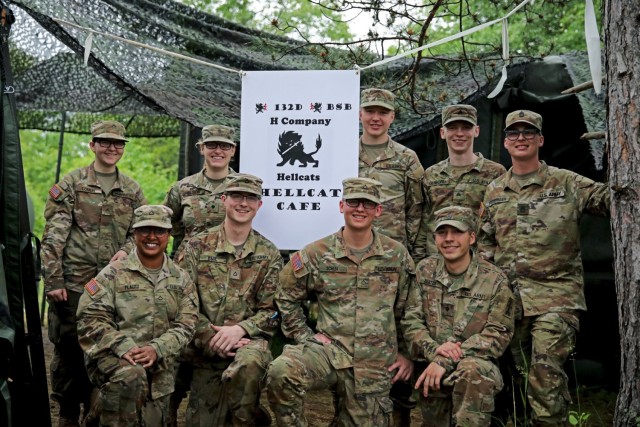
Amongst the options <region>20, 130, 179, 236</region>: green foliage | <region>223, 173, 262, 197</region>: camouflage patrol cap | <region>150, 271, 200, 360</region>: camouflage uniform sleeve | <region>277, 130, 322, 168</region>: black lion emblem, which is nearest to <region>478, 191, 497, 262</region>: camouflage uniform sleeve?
<region>277, 130, 322, 168</region>: black lion emblem

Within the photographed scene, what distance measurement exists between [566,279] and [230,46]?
120 inches

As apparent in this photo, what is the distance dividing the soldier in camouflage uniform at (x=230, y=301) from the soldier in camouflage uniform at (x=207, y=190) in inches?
12.0

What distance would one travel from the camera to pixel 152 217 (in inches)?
182

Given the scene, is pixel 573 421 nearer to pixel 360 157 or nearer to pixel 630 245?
pixel 630 245

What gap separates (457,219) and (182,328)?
1.56 m

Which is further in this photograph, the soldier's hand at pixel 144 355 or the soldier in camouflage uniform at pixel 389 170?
the soldier in camouflage uniform at pixel 389 170

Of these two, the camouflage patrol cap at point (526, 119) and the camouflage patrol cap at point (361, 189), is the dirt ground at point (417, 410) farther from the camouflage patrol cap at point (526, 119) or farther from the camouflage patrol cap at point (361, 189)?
the camouflage patrol cap at point (526, 119)

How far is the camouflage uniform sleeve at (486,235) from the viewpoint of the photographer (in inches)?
198

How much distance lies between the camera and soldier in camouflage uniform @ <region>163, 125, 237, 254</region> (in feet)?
17.5

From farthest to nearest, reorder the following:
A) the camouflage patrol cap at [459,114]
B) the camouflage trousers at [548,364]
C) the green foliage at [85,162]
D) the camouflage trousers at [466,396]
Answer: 1. the green foliage at [85,162]
2. the camouflage patrol cap at [459,114]
3. the camouflage trousers at [548,364]
4. the camouflage trousers at [466,396]

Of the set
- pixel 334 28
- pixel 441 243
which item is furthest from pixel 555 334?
pixel 334 28

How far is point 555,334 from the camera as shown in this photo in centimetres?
455

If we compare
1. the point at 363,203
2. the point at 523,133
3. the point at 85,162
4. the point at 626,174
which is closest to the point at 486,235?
the point at 523,133

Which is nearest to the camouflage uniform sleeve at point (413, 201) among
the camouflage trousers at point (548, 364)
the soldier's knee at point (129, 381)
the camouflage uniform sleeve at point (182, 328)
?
the camouflage trousers at point (548, 364)
